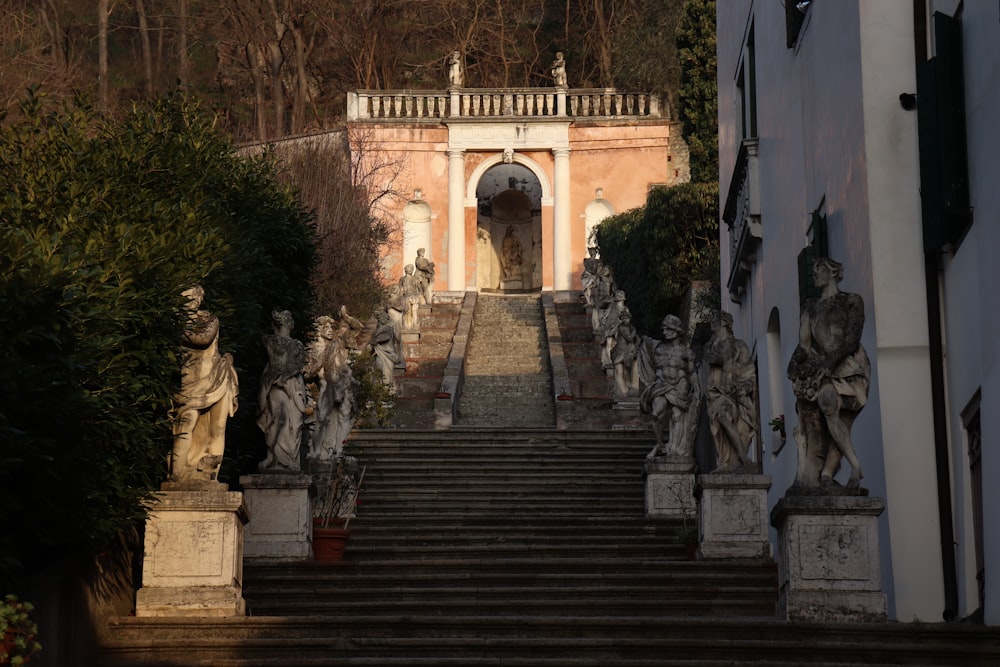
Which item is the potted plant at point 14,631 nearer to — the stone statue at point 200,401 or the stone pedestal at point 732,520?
the stone statue at point 200,401

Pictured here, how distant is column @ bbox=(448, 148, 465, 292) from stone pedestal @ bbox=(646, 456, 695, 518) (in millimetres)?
23048

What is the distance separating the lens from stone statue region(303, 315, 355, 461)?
20.1m

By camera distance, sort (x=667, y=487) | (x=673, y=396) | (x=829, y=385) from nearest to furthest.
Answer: (x=829, y=385), (x=667, y=487), (x=673, y=396)

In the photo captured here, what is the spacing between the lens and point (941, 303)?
13992mm

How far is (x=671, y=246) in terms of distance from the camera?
1398 inches

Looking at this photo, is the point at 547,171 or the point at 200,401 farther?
the point at 547,171

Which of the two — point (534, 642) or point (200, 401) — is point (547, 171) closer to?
point (200, 401)

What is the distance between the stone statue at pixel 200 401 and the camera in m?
14.1

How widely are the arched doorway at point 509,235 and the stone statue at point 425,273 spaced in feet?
35.3

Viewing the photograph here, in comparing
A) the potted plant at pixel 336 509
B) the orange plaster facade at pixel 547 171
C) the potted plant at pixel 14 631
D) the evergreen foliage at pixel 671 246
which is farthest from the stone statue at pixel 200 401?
the orange plaster facade at pixel 547 171

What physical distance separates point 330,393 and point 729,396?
549 cm

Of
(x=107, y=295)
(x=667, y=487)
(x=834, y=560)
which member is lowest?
(x=834, y=560)

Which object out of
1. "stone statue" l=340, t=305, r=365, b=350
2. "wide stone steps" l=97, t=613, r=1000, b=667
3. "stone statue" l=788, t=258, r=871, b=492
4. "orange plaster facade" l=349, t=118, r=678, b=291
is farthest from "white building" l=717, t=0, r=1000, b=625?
Answer: "orange plaster facade" l=349, t=118, r=678, b=291

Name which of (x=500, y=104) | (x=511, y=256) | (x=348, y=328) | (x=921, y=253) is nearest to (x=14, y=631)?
(x=921, y=253)
